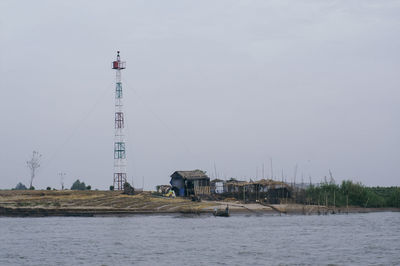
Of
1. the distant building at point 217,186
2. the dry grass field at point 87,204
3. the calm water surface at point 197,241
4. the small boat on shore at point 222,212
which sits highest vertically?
the distant building at point 217,186

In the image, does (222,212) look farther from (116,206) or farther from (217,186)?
(217,186)

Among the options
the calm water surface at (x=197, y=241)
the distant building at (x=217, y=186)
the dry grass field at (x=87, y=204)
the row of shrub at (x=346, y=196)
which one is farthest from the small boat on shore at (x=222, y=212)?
the distant building at (x=217, y=186)

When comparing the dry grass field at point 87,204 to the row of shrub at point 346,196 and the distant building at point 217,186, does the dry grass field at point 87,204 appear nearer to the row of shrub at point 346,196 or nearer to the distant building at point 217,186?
the distant building at point 217,186

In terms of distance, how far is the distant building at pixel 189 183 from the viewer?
255 feet

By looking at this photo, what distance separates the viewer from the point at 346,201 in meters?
74.1

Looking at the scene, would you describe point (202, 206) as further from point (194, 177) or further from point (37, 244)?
point (37, 244)

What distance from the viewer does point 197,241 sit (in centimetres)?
4203

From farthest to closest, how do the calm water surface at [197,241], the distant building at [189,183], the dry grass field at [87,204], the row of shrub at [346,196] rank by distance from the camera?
the distant building at [189,183] → the row of shrub at [346,196] → the dry grass field at [87,204] → the calm water surface at [197,241]

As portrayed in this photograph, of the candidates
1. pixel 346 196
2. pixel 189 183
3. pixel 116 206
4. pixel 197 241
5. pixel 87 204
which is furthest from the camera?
pixel 189 183

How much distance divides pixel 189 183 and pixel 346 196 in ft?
73.9

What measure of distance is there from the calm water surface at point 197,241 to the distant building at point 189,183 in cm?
1526

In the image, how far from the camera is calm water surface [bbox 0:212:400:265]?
3379 cm

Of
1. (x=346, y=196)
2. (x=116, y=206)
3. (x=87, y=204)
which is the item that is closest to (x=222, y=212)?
(x=116, y=206)

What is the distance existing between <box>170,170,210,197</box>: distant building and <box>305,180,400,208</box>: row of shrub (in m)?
15.1
